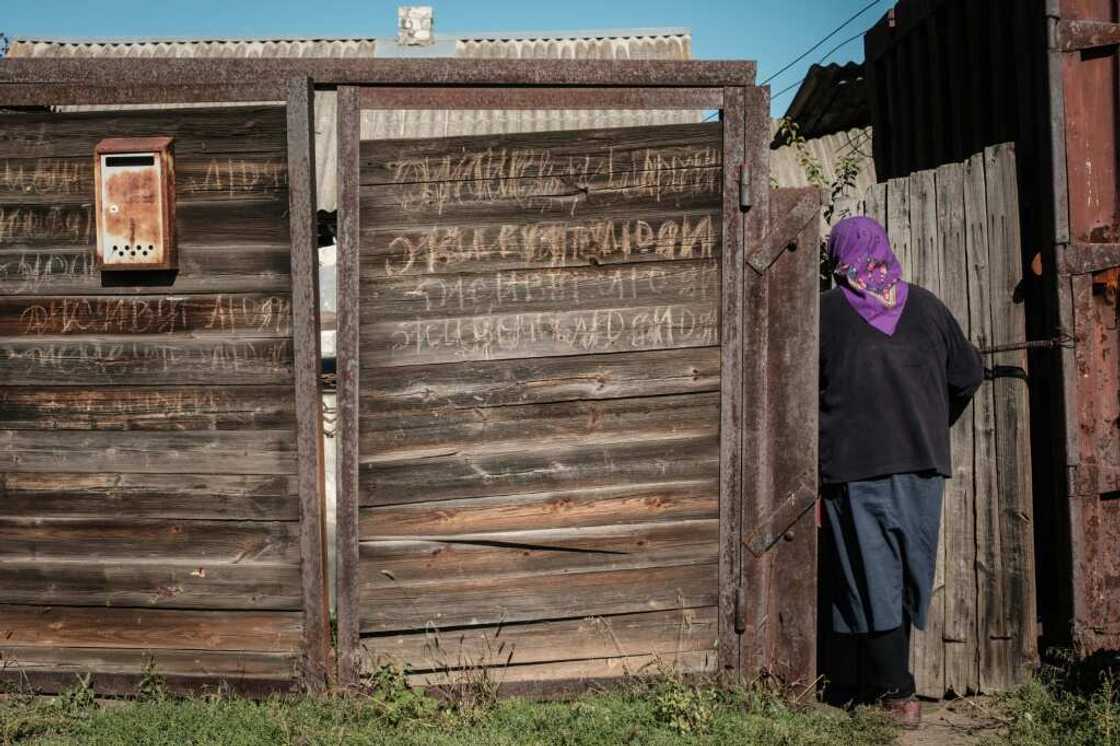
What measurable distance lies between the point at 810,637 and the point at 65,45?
46.2 feet

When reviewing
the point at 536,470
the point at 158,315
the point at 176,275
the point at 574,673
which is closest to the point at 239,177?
the point at 176,275

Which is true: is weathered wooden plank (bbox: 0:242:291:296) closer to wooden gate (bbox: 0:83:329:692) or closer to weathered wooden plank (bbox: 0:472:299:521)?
wooden gate (bbox: 0:83:329:692)

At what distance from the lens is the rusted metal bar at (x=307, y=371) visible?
4.05 metres

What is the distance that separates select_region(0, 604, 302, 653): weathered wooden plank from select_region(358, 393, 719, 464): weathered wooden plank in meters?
0.83

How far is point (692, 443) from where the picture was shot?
166 inches

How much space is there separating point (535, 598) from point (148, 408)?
182 cm

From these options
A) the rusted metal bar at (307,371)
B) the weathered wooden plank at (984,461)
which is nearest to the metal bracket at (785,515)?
the weathered wooden plank at (984,461)

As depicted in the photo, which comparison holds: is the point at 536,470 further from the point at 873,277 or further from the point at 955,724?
the point at 955,724

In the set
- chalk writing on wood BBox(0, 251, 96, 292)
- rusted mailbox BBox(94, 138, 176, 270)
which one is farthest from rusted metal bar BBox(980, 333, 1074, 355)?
chalk writing on wood BBox(0, 251, 96, 292)

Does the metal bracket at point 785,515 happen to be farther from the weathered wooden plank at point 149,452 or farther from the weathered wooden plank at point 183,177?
the weathered wooden plank at point 183,177

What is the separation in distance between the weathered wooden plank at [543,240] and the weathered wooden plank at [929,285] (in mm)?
995

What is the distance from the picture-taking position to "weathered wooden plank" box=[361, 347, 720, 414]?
13.5 feet

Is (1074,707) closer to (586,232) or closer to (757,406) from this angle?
(757,406)

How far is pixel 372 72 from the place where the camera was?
4.05 meters
